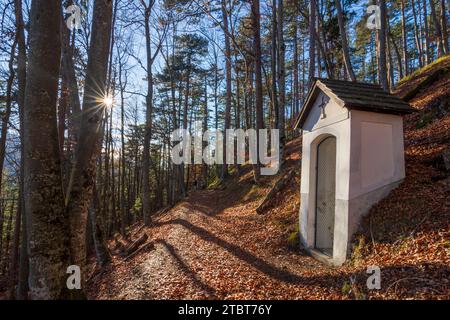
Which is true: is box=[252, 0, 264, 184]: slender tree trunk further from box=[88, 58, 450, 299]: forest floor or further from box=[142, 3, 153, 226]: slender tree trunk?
box=[142, 3, 153, 226]: slender tree trunk

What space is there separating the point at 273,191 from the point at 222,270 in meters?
5.15

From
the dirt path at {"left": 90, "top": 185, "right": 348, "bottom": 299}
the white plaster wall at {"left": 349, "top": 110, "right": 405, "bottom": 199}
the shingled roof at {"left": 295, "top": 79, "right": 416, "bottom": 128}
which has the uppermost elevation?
the shingled roof at {"left": 295, "top": 79, "right": 416, "bottom": 128}

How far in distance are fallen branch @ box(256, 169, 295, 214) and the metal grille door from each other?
3033 millimetres

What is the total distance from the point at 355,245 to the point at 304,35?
20841 mm

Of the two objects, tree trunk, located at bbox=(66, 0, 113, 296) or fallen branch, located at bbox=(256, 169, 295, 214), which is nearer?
tree trunk, located at bbox=(66, 0, 113, 296)

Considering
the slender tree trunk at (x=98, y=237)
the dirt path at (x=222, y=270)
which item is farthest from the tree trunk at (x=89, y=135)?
the slender tree trunk at (x=98, y=237)

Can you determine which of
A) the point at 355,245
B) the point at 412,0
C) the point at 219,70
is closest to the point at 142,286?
the point at 355,245

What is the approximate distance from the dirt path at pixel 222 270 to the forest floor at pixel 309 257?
2cm

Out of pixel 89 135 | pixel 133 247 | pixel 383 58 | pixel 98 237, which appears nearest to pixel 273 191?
pixel 133 247

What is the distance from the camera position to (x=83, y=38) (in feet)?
34.9

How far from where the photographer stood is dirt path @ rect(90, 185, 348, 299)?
15.5 feet

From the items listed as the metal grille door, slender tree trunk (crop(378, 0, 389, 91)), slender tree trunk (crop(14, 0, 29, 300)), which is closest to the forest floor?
the metal grille door

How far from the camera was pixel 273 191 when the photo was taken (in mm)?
10438
